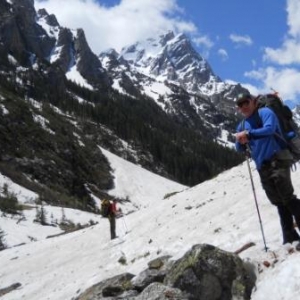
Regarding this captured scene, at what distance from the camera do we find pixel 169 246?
53.9 feet

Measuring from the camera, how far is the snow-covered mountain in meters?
9.14

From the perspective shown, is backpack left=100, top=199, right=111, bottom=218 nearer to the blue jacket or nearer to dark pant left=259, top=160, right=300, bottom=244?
dark pant left=259, top=160, right=300, bottom=244

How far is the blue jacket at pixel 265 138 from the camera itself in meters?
8.80

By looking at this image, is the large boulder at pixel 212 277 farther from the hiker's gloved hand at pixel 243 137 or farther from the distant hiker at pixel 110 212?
the distant hiker at pixel 110 212

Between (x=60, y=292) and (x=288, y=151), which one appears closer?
(x=288, y=151)

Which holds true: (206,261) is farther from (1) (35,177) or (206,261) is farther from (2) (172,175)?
(2) (172,175)

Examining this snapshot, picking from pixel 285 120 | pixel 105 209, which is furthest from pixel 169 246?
pixel 105 209

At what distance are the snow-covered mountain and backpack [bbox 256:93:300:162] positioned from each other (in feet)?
5.91

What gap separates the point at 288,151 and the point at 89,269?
1183 cm

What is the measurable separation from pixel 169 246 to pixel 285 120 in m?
8.36

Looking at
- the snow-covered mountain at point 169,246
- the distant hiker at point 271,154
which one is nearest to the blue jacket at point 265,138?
the distant hiker at point 271,154

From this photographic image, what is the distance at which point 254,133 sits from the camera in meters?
8.95

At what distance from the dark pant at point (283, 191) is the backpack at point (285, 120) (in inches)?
12.9

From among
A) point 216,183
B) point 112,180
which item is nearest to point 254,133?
point 216,183
